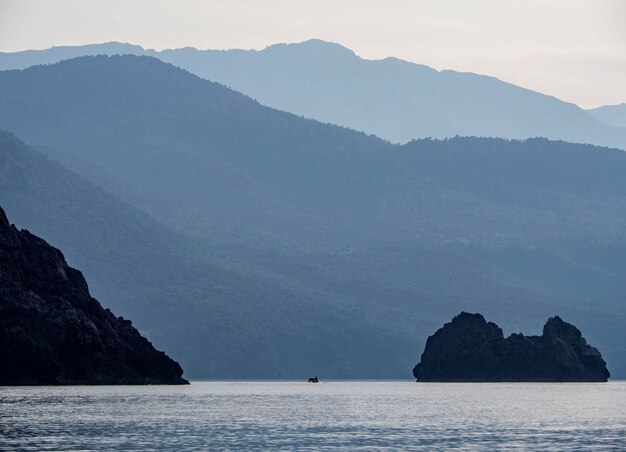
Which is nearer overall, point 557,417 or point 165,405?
point 557,417

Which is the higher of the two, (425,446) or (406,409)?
(406,409)

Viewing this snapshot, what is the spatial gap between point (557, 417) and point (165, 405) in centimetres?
4891

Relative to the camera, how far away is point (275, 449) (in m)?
124

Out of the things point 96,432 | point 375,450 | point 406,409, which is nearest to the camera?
point 375,450

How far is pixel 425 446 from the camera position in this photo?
126312mm

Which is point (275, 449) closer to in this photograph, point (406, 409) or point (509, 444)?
point (509, 444)

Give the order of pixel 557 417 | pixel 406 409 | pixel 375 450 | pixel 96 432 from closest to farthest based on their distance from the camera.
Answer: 1. pixel 375 450
2. pixel 96 432
3. pixel 557 417
4. pixel 406 409

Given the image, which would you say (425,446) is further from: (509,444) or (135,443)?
(135,443)

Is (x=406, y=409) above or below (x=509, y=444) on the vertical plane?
above

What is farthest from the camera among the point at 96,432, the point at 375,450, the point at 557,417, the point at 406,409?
the point at 406,409

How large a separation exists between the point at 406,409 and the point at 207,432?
50650 mm

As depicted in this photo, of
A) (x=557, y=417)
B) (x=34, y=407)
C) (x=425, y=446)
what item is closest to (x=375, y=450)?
(x=425, y=446)

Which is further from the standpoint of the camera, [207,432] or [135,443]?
[207,432]

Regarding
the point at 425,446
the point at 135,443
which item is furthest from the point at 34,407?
the point at 425,446
